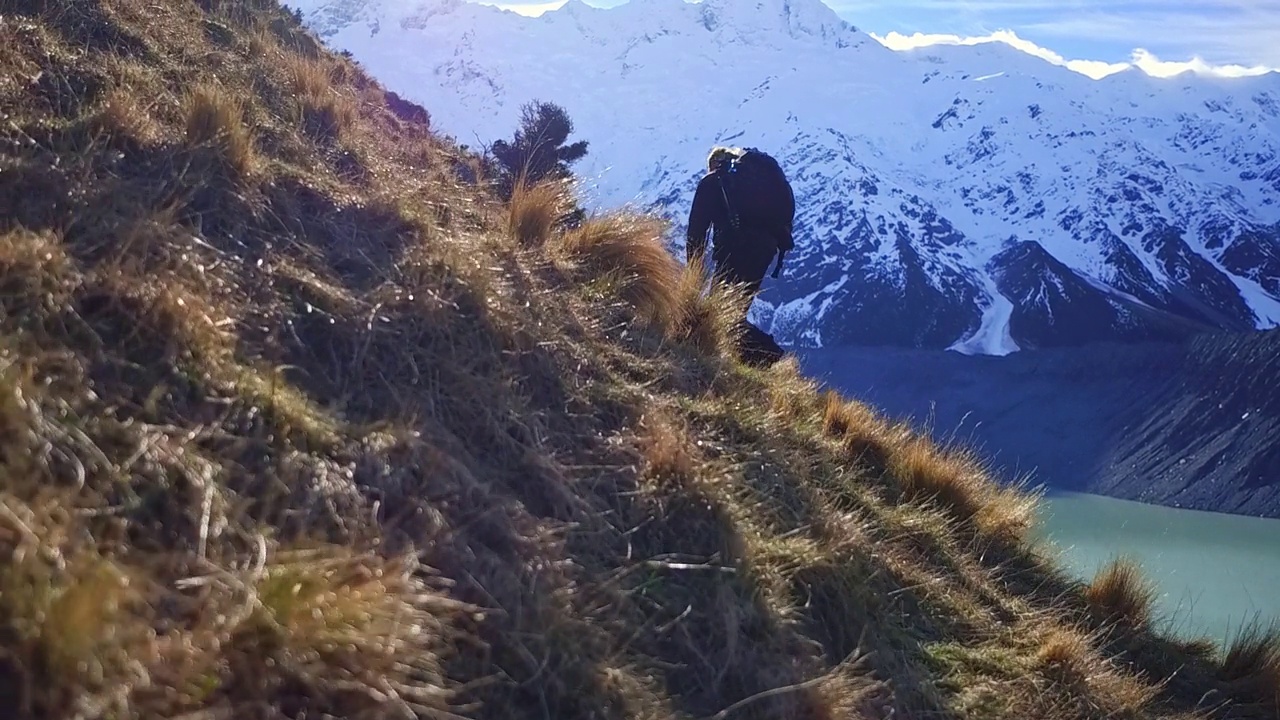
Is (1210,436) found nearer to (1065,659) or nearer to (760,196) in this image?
(760,196)

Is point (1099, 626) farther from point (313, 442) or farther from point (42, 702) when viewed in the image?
point (42, 702)

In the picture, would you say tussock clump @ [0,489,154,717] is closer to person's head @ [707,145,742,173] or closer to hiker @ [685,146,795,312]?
hiker @ [685,146,795,312]

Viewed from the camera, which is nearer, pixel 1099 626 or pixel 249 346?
pixel 249 346

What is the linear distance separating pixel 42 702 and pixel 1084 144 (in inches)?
8437

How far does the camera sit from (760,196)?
29.3ft

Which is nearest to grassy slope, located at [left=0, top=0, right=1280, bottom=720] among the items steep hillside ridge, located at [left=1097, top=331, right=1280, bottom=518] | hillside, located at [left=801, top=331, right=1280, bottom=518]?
hillside, located at [left=801, top=331, right=1280, bottom=518]

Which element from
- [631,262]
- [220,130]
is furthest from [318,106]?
[631,262]

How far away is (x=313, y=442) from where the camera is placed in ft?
11.1

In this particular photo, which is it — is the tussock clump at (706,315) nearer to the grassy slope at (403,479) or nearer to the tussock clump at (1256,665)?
the grassy slope at (403,479)

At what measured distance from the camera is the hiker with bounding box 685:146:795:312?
349 inches

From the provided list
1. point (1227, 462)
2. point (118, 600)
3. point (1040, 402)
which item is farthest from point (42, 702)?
point (1040, 402)

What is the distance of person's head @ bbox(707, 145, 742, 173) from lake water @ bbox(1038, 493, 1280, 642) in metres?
3.67

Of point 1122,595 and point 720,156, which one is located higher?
point 720,156

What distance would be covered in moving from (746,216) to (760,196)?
19 centimetres
